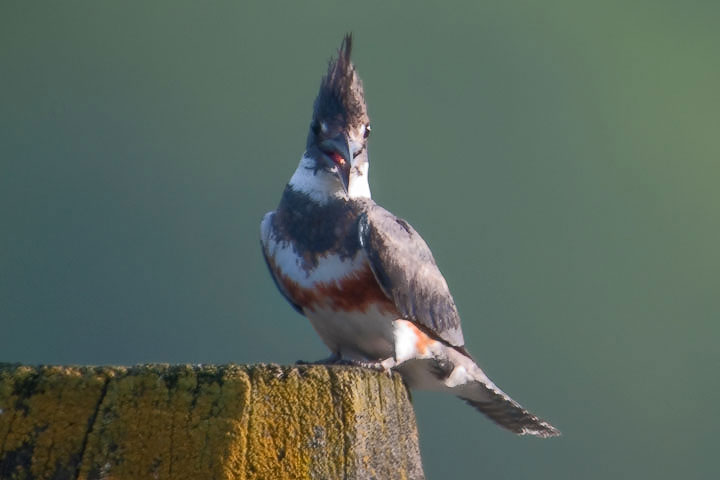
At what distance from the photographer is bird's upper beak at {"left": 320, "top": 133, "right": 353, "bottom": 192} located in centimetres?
245

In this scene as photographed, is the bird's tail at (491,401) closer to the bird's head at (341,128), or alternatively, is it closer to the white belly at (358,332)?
the white belly at (358,332)

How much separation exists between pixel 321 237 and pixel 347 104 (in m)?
0.41

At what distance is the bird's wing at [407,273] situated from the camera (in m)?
2.36

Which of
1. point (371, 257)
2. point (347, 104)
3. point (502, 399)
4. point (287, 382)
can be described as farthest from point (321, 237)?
point (287, 382)

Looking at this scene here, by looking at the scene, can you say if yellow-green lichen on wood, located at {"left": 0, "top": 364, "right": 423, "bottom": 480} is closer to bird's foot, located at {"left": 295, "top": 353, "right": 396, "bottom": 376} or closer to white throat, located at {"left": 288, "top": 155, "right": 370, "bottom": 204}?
bird's foot, located at {"left": 295, "top": 353, "right": 396, "bottom": 376}

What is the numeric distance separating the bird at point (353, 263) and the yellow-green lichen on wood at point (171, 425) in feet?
3.07

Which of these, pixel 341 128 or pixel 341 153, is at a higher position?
pixel 341 128

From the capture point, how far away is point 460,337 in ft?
8.82

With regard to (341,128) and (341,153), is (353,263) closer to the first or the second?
(341,153)

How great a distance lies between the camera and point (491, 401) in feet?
9.55

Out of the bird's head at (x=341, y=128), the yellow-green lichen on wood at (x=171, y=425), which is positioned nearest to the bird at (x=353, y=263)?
the bird's head at (x=341, y=128)

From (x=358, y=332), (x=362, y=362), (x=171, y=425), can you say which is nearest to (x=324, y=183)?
(x=358, y=332)

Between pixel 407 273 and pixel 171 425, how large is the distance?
50.5 inches

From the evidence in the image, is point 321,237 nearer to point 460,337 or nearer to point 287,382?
point 460,337
